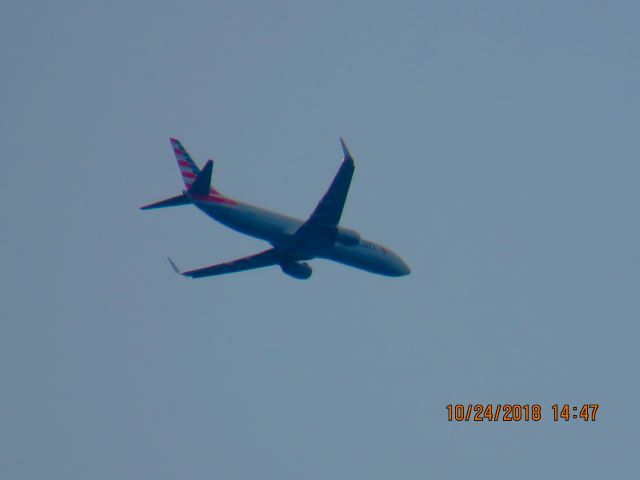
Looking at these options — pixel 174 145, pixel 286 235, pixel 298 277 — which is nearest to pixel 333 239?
pixel 286 235

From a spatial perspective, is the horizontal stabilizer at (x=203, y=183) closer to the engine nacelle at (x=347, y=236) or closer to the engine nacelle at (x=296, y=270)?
the engine nacelle at (x=347, y=236)

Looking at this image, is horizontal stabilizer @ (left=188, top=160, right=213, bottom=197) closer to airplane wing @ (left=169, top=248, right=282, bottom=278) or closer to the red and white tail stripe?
the red and white tail stripe

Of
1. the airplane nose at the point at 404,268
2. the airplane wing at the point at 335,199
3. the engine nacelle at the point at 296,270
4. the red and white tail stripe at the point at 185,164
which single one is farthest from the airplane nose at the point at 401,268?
the red and white tail stripe at the point at 185,164

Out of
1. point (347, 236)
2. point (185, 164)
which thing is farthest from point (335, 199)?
point (185, 164)

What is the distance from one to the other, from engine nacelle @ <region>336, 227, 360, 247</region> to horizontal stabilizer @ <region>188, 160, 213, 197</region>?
6133mm

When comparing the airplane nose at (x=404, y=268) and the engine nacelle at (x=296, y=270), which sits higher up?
the airplane nose at (x=404, y=268)

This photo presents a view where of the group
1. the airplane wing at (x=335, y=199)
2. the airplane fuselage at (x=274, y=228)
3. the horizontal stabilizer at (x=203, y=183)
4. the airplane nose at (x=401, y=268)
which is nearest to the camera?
the airplane wing at (x=335, y=199)

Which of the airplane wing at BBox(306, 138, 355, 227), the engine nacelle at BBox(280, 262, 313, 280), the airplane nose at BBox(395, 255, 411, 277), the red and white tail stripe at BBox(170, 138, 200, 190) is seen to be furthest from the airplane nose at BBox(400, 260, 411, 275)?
the red and white tail stripe at BBox(170, 138, 200, 190)

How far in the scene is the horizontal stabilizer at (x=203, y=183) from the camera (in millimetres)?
42719

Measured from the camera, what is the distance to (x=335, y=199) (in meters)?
42.6

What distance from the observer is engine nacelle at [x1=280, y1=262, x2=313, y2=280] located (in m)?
49.5

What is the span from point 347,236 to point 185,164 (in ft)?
29.0

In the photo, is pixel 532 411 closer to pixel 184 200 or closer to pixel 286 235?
pixel 286 235

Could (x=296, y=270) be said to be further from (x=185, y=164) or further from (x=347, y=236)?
(x=185, y=164)
